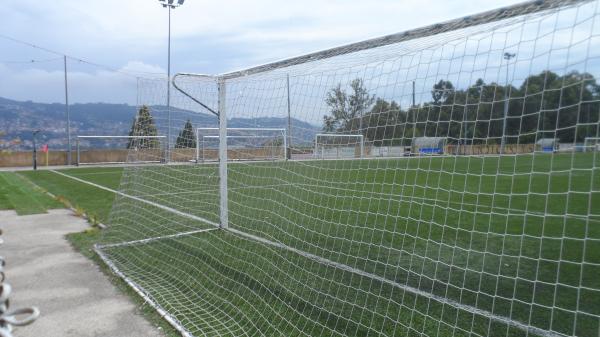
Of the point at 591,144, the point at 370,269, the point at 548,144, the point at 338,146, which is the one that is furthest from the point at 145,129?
the point at 591,144

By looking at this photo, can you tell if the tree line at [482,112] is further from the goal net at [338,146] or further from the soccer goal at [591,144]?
the goal net at [338,146]

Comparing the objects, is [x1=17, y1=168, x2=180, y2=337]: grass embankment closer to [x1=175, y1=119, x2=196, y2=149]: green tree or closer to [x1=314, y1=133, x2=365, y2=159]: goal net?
[x1=175, y1=119, x2=196, y2=149]: green tree

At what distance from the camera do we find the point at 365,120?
4.80m

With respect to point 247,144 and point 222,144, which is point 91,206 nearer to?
point 247,144

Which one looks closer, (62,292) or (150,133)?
(62,292)

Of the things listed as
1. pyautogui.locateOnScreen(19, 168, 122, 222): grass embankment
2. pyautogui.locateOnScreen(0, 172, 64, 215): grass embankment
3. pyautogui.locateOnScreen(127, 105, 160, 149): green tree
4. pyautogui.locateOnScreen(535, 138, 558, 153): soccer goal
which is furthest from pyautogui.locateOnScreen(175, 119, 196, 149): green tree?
pyautogui.locateOnScreen(535, 138, 558, 153): soccer goal

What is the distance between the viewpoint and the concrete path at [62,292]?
385 centimetres

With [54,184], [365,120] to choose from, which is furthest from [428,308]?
[54,184]

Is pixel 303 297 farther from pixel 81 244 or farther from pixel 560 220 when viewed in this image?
pixel 560 220

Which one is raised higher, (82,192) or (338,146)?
(338,146)

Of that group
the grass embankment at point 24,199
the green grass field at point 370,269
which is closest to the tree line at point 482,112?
the green grass field at point 370,269

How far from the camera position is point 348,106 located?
16.1 ft

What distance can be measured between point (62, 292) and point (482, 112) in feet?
14.4

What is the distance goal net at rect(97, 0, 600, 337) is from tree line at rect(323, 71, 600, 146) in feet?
0.05
